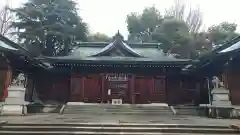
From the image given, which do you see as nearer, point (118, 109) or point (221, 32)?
point (118, 109)

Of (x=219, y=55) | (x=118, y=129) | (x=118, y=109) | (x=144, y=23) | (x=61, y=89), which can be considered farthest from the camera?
(x=144, y=23)

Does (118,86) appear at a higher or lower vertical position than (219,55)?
lower

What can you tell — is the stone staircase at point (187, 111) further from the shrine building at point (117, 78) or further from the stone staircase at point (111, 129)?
the stone staircase at point (111, 129)

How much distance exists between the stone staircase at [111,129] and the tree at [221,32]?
24.9 meters

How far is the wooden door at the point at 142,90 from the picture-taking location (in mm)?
19867

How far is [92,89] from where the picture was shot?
785 inches

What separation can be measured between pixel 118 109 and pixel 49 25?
1730 centimetres

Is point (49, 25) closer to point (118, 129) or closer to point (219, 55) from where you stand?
point (219, 55)

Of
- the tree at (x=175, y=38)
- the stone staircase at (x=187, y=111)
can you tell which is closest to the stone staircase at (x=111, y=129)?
the stone staircase at (x=187, y=111)

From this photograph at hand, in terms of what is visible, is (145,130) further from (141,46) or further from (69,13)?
(69,13)

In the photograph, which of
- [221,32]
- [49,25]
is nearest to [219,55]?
[221,32]

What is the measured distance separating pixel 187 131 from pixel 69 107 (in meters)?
10.2

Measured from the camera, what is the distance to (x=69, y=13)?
3164 cm

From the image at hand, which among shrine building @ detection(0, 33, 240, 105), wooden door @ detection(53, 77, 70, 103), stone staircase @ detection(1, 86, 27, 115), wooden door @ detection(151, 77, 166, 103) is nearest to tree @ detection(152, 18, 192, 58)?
shrine building @ detection(0, 33, 240, 105)
